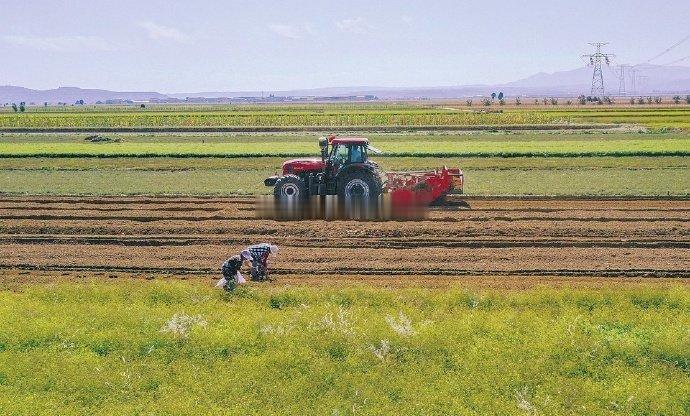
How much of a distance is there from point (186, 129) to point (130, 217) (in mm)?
49701

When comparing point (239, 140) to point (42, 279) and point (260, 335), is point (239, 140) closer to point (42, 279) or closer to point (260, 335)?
point (42, 279)

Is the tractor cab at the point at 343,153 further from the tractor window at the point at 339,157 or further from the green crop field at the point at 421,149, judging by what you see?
the green crop field at the point at 421,149

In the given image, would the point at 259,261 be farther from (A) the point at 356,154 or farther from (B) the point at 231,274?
(A) the point at 356,154

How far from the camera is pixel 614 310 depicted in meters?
11.7

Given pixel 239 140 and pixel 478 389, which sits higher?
pixel 239 140

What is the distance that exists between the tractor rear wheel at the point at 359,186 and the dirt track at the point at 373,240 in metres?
0.96

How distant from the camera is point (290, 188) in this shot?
66.2 feet

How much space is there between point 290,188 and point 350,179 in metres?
1.89

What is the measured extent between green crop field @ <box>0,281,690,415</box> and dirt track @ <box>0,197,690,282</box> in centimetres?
244

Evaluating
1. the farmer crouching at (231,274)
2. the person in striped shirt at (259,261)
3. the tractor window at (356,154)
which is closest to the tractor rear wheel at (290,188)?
the tractor window at (356,154)

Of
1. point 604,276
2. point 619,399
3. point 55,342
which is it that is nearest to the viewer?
point 619,399

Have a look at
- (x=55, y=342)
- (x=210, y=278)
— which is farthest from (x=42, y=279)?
(x=55, y=342)

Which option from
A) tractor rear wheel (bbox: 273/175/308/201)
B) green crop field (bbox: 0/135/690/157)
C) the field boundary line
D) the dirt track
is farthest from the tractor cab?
the field boundary line

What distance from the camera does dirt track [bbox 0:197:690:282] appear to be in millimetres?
15133
